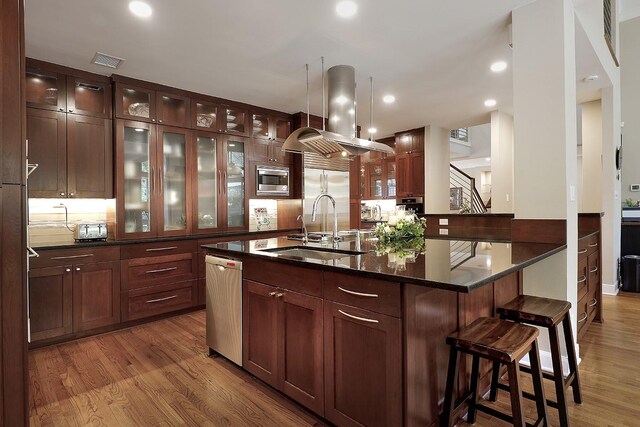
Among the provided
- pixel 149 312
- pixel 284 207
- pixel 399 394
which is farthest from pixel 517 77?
pixel 149 312

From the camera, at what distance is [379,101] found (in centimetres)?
477

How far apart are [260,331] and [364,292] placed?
0.99 m

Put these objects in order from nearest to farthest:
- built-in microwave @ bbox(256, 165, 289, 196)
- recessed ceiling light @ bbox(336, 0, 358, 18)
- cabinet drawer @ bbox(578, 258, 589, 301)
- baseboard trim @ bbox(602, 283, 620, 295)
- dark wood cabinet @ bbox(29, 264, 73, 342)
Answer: recessed ceiling light @ bbox(336, 0, 358, 18)
cabinet drawer @ bbox(578, 258, 589, 301)
dark wood cabinet @ bbox(29, 264, 73, 342)
baseboard trim @ bbox(602, 283, 620, 295)
built-in microwave @ bbox(256, 165, 289, 196)

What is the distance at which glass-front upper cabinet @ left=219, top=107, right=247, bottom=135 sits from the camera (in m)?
4.61

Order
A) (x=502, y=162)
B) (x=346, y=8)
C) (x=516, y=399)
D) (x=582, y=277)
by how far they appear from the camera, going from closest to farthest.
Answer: (x=516, y=399) → (x=346, y=8) → (x=582, y=277) → (x=502, y=162)

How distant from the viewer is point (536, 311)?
1904 millimetres

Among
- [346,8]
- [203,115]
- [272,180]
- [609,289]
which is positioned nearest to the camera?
[346,8]

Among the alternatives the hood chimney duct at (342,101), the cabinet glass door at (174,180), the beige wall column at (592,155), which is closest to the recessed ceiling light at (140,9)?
the cabinet glass door at (174,180)

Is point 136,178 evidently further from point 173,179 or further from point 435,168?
point 435,168

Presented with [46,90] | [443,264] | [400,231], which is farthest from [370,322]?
[46,90]

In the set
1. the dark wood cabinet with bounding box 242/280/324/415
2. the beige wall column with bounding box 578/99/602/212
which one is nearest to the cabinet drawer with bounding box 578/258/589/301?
the beige wall column with bounding box 578/99/602/212

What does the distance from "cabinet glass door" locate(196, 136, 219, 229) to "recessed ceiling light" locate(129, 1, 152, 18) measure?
1.84 meters

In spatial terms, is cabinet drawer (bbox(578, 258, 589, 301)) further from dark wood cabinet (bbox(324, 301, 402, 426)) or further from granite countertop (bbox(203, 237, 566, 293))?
dark wood cabinet (bbox(324, 301, 402, 426))

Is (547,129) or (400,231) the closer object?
(547,129)
